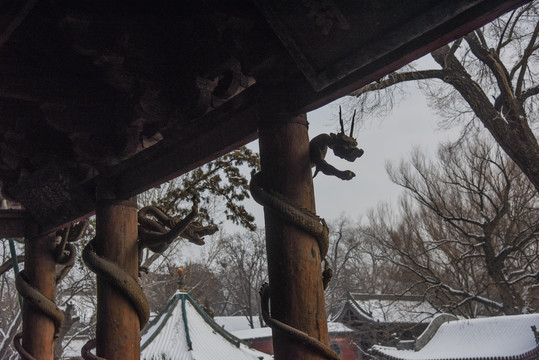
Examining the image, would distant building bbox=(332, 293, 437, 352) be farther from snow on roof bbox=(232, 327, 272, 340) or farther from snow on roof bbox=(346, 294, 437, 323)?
snow on roof bbox=(232, 327, 272, 340)

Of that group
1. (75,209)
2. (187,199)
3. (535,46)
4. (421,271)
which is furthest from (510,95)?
(421,271)

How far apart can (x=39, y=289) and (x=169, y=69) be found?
2.04 metres

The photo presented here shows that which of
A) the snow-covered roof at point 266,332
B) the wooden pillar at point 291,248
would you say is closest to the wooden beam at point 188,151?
the wooden pillar at point 291,248

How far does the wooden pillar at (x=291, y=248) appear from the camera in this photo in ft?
5.06

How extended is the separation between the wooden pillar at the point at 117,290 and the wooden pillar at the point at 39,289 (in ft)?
3.42

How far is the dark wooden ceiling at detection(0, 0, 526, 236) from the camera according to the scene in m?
1.41

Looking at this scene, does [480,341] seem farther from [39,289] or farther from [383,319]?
[39,289]

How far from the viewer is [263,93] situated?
180cm

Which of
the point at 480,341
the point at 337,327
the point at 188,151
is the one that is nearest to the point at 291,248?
the point at 188,151

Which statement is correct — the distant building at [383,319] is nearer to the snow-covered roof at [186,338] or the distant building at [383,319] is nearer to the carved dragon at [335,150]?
the snow-covered roof at [186,338]

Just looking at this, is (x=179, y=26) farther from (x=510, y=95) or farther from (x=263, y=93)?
(x=510, y=95)

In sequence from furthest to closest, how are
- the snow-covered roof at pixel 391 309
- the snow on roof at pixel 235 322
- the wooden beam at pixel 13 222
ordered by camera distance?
the snow on roof at pixel 235 322 → the snow-covered roof at pixel 391 309 → the wooden beam at pixel 13 222

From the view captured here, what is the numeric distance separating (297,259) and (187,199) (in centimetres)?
689

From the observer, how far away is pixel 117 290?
2.44m
